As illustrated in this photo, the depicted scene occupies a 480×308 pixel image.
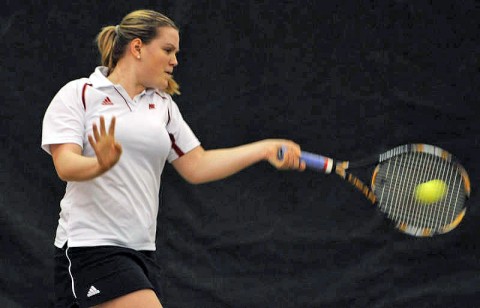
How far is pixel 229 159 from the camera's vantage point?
314 centimetres

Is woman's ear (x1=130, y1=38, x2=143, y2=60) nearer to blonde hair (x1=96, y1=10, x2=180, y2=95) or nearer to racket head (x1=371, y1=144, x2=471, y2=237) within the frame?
blonde hair (x1=96, y1=10, x2=180, y2=95)

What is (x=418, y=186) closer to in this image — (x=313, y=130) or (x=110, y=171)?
(x=313, y=130)

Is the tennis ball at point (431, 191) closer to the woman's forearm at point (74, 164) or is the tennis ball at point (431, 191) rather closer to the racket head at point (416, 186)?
the racket head at point (416, 186)

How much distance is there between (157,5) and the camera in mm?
4293

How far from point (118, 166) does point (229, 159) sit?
440mm

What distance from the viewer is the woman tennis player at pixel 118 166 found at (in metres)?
2.80

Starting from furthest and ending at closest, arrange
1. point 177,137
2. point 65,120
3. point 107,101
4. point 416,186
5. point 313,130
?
point 313,130 < point 416,186 < point 177,137 < point 107,101 < point 65,120

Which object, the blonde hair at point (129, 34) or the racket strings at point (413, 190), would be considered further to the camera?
the racket strings at point (413, 190)

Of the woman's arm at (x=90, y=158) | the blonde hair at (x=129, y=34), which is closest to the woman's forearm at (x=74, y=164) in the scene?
the woman's arm at (x=90, y=158)

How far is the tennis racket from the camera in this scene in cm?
329

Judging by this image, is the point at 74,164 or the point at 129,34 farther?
the point at 129,34

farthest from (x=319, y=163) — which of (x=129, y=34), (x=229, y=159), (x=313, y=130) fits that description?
(x=313, y=130)

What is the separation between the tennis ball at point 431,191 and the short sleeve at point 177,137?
2.86 ft

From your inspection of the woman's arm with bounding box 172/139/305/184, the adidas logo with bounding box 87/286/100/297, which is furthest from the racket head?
the adidas logo with bounding box 87/286/100/297
